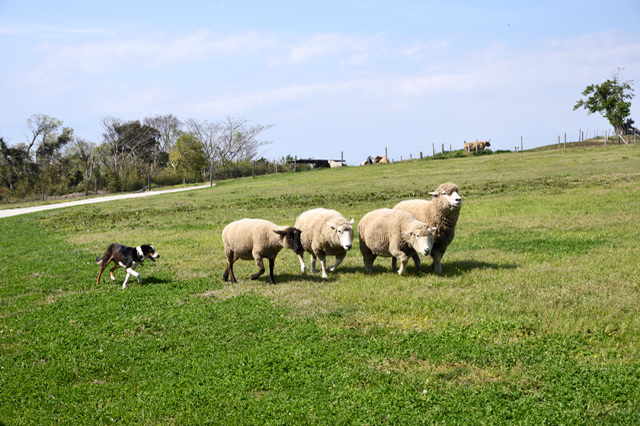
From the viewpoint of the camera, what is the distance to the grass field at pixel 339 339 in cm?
593

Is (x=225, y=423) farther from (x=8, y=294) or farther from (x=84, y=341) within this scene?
(x=8, y=294)

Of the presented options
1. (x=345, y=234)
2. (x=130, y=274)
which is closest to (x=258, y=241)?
(x=345, y=234)

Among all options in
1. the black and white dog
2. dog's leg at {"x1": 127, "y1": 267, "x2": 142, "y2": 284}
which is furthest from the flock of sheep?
dog's leg at {"x1": 127, "y1": 267, "x2": 142, "y2": 284}

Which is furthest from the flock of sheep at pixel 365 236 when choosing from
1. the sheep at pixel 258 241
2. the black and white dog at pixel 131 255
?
the black and white dog at pixel 131 255

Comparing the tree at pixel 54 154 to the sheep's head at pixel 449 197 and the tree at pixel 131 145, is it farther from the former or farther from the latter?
the sheep's head at pixel 449 197

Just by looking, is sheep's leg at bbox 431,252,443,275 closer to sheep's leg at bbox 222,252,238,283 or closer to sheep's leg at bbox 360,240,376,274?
sheep's leg at bbox 360,240,376,274

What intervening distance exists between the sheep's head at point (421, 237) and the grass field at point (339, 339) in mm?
716

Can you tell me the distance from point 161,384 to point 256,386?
4.04ft

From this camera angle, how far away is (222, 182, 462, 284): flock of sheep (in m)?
11.3

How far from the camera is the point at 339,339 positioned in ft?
26.0

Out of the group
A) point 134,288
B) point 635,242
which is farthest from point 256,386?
point 635,242

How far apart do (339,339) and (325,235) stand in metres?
4.37

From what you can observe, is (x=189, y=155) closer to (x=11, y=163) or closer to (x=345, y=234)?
(x=11, y=163)

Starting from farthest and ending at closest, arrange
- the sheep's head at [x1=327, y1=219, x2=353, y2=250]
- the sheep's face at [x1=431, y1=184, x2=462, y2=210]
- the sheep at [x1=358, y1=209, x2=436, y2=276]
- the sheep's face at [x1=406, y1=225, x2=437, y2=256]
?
1. the sheep's face at [x1=431, y1=184, x2=462, y2=210]
2. the sheep's head at [x1=327, y1=219, x2=353, y2=250]
3. the sheep at [x1=358, y1=209, x2=436, y2=276]
4. the sheep's face at [x1=406, y1=225, x2=437, y2=256]
